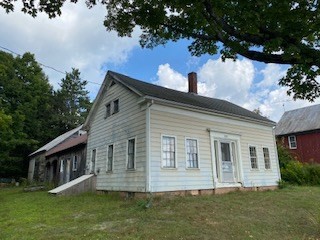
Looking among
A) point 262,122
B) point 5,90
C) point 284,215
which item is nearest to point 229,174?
point 262,122

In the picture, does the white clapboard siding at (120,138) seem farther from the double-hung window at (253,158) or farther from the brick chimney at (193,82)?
the double-hung window at (253,158)

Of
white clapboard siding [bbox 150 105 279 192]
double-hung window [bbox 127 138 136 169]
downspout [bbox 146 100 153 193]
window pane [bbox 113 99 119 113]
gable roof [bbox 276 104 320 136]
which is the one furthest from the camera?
gable roof [bbox 276 104 320 136]

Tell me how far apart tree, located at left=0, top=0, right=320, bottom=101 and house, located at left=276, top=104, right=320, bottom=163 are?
19.5 metres

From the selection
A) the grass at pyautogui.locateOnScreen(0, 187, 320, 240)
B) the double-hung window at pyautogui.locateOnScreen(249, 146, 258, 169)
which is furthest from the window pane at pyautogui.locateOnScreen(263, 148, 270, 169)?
the grass at pyautogui.locateOnScreen(0, 187, 320, 240)

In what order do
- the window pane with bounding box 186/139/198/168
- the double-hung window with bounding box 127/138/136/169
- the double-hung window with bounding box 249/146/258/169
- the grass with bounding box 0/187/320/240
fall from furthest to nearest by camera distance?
1. the double-hung window with bounding box 249/146/258/169
2. the window pane with bounding box 186/139/198/168
3. the double-hung window with bounding box 127/138/136/169
4. the grass with bounding box 0/187/320/240

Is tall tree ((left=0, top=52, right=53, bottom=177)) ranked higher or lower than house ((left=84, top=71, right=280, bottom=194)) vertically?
higher

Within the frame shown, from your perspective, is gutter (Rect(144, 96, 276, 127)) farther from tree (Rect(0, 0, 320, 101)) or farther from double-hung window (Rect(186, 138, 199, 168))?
tree (Rect(0, 0, 320, 101))

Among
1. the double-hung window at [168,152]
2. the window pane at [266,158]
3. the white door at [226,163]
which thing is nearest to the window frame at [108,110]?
the double-hung window at [168,152]

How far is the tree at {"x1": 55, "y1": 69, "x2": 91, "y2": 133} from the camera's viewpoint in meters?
42.6

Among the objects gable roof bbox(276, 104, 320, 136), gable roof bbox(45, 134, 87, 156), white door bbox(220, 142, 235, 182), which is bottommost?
white door bbox(220, 142, 235, 182)

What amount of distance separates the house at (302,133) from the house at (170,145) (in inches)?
458

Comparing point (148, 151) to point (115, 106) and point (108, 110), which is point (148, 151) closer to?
point (115, 106)

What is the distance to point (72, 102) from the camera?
155ft

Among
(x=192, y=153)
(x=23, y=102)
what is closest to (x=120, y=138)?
(x=192, y=153)
